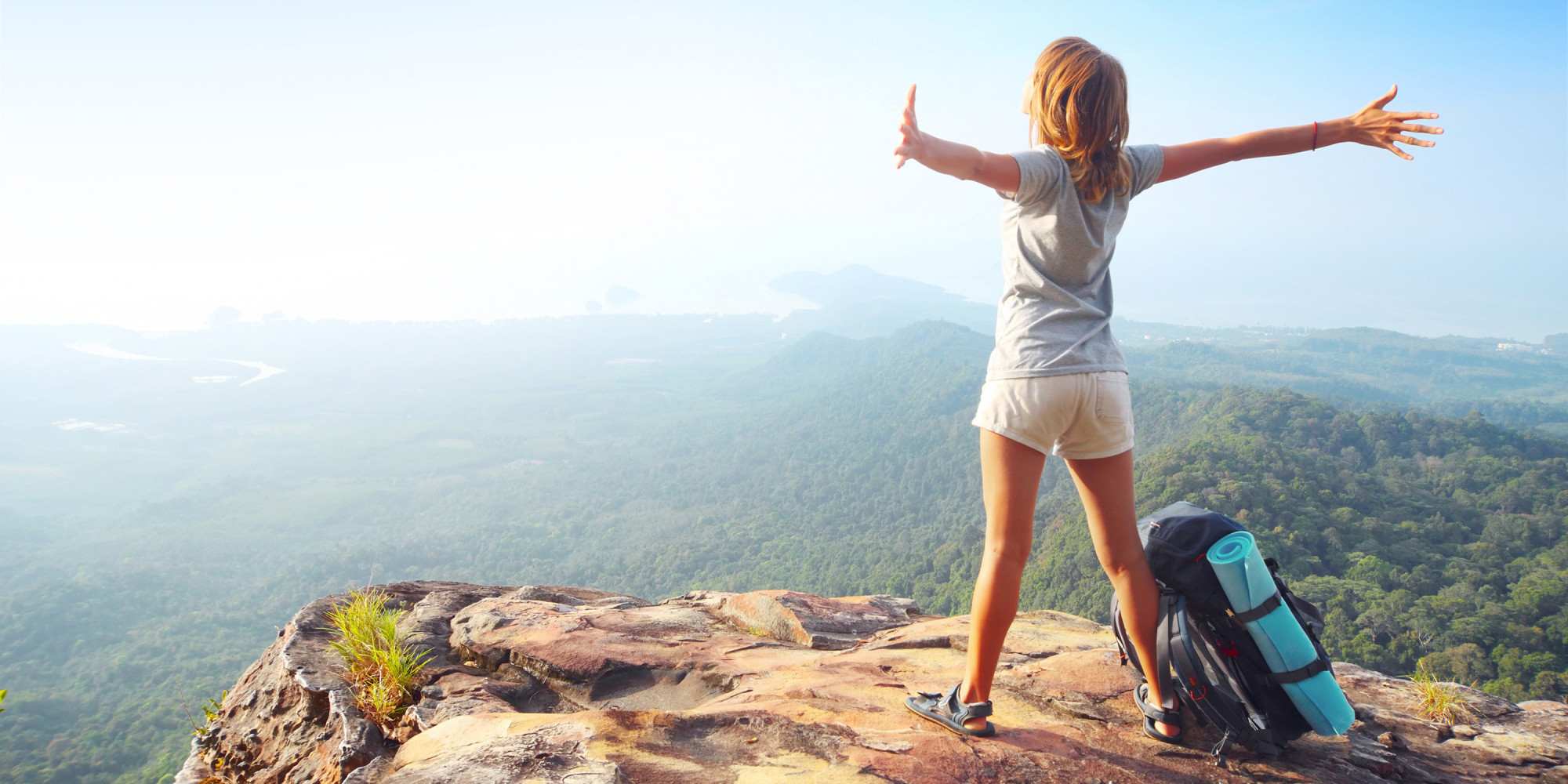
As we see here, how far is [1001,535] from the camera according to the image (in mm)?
2484

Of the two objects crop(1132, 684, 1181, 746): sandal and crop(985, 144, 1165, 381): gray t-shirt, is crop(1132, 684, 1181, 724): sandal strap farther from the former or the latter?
crop(985, 144, 1165, 381): gray t-shirt

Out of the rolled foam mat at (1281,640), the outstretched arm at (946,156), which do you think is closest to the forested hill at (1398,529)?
the rolled foam mat at (1281,640)

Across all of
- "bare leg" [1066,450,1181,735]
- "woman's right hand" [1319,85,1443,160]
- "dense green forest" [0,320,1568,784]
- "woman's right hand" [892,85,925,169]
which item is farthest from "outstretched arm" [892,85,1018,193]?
"dense green forest" [0,320,1568,784]

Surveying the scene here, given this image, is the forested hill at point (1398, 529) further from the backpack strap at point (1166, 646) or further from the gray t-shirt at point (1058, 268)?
the gray t-shirt at point (1058, 268)

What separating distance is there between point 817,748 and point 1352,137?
3.03 m

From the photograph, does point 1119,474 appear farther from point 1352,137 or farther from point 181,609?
point 181,609

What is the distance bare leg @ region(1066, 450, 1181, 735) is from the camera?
253 cm

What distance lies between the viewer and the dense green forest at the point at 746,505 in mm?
33000

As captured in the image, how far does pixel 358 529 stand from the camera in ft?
332

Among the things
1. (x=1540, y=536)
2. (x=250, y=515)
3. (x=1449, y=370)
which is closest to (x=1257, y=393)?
(x=1540, y=536)

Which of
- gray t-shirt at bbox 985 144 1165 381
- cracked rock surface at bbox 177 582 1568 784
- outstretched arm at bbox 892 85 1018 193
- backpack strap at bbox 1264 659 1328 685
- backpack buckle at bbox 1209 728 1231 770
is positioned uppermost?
outstretched arm at bbox 892 85 1018 193

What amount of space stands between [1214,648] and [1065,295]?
60.3 inches

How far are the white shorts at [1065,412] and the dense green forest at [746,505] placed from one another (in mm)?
27244

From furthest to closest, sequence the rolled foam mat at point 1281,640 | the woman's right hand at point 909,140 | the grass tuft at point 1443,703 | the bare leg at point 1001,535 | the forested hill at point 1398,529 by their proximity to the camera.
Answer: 1. the forested hill at point 1398,529
2. the grass tuft at point 1443,703
3. the rolled foam mat at point 1281,640
4. the bare leg at point 1001,535
5. the woman's right hand at point 909,140
